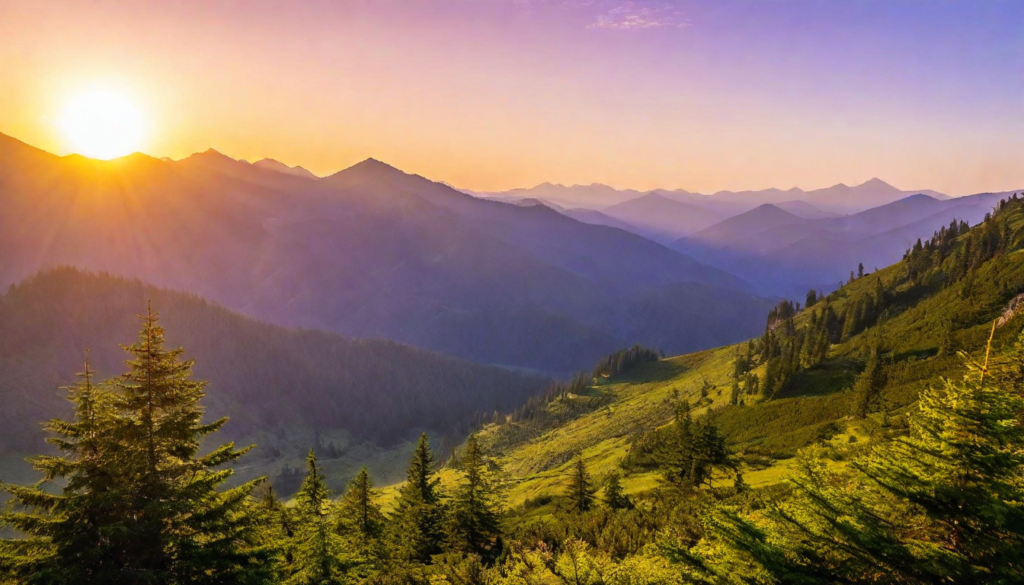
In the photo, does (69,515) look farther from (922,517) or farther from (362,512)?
(362,512)

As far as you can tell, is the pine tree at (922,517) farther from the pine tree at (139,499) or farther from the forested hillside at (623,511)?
the pine tree at (139,499)

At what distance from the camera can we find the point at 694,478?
50.9 m

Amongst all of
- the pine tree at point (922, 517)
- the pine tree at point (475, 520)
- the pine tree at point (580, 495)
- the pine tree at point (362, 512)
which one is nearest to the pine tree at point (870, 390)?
the pine tree at point (580, 495)

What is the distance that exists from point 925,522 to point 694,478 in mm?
39657

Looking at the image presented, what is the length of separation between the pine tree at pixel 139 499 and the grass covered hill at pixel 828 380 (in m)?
34.9

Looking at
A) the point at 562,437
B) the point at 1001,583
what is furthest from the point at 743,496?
the point at 562,437

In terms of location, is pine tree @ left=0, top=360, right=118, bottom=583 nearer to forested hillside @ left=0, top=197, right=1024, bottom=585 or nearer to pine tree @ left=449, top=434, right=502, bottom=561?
forested hillside @ left=0, top=197, right=1024, bottom=585

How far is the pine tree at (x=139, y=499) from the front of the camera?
16641 millimetres

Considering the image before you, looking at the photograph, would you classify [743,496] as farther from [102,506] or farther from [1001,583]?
[102,506]

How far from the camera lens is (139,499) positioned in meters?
17.9

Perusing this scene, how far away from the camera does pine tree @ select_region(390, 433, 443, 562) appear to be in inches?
1533

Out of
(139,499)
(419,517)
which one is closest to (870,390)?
(419,517)

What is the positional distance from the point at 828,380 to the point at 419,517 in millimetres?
88538

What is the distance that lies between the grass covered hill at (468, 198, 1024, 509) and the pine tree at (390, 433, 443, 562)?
90.6 ft
